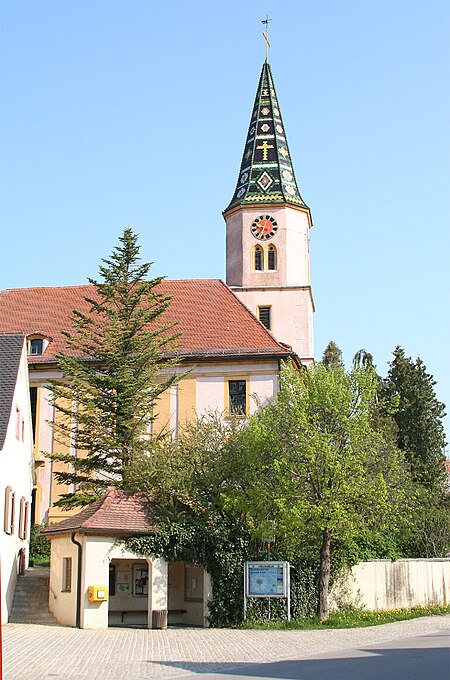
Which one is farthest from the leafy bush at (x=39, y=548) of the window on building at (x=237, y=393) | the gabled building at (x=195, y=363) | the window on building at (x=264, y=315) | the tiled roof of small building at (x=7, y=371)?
the window on building at (x=264, y=315)

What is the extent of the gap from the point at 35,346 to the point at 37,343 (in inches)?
7.0

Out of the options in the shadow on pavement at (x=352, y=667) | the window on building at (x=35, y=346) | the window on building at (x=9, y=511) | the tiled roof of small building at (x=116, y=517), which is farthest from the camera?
the window on building at (x=35, y=346)

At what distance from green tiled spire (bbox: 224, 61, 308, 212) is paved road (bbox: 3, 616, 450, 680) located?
1341 inches

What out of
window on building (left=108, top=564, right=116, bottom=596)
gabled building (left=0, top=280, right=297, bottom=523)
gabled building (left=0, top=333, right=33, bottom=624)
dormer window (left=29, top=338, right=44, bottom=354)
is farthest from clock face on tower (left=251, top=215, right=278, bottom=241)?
window on building (left=108, top=564, right=116, bottom=596)

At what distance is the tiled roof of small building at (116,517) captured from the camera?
2391 centimetres

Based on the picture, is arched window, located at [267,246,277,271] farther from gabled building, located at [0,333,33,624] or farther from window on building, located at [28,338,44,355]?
gabled building, located at [0,333,33,624]

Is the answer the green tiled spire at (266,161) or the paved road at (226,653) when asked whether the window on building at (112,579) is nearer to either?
the paved road at (226,653)

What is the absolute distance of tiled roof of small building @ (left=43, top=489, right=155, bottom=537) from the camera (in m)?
23.9

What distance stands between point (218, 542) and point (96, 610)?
388cm

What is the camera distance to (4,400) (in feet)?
84.0

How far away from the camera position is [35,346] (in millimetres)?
42438

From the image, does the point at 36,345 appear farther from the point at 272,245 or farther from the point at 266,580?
the point at 266,580

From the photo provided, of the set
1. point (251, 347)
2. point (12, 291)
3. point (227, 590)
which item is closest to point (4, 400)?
point (227, 590)

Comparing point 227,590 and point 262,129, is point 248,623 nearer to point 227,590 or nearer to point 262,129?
point 227,590
